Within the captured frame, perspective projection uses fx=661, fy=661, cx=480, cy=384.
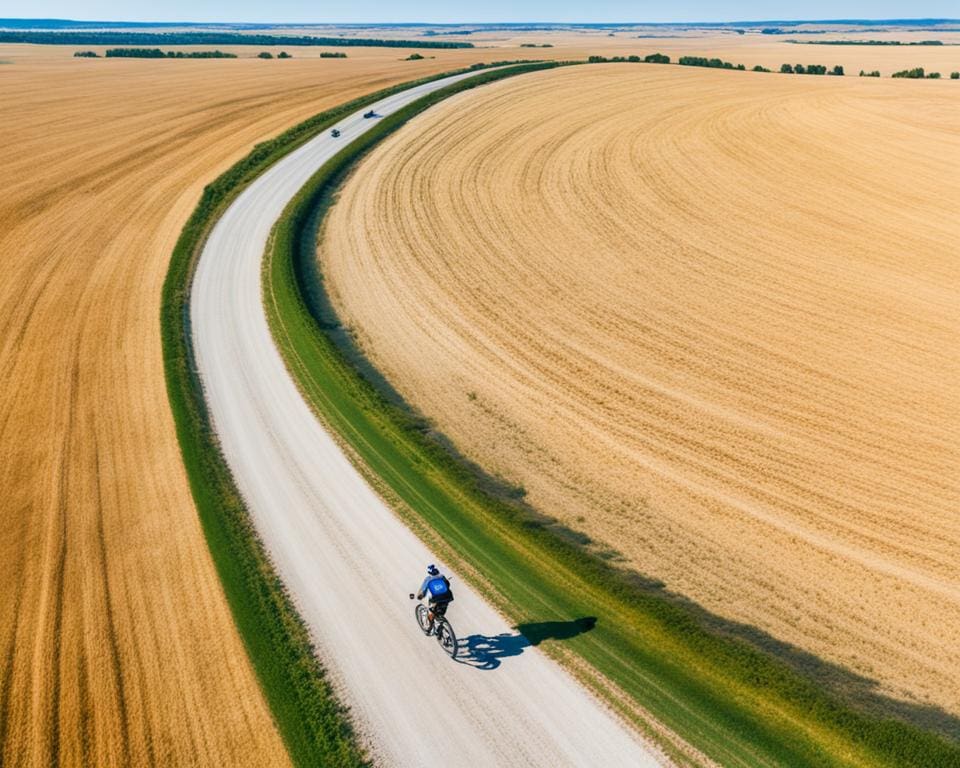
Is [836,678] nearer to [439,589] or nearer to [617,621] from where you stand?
[617,621]

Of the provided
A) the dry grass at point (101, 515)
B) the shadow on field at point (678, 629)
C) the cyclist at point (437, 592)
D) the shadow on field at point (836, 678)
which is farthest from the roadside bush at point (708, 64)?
the cyclist at point (437, 592)

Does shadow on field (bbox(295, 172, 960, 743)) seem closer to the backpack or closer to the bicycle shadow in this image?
the bicycle shadow

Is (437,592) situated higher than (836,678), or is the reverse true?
(437,592)

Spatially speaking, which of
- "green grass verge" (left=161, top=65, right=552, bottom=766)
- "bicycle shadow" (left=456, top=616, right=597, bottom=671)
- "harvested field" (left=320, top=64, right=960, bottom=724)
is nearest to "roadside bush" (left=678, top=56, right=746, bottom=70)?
"harvested field" (left=320, top=64, right=960, bottom=724)

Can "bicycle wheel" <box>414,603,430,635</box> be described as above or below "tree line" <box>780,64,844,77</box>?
below

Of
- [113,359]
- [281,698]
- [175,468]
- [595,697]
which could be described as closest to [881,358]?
[595,697]

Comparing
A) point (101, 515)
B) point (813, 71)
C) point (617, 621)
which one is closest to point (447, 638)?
point (617, 621)
